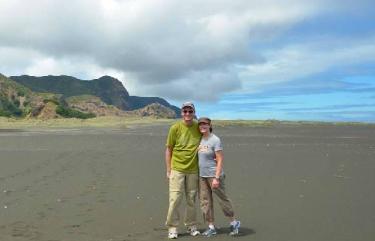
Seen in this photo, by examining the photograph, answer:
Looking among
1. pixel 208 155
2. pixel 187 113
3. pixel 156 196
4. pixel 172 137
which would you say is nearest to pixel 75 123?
pixel 156 196

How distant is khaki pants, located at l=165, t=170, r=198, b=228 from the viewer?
9.18 meters

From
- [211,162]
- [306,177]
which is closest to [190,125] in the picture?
[211,162]

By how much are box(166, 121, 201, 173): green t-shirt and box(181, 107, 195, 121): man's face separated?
181mm

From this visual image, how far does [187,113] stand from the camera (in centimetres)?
912

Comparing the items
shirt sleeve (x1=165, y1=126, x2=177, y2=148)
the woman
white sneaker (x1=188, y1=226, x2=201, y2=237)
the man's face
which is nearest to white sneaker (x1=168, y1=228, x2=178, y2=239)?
white sneaker (x1=188, y1=226, x2=201, y2=237)

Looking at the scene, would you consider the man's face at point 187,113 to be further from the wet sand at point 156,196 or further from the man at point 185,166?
the wet sand at point 156,196

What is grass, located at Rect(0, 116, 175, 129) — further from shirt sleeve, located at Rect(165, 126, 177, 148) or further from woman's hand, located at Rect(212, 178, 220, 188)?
woman's hand, located at Rect(212, 178, 220, 188)

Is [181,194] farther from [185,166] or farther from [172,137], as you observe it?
[172,137]

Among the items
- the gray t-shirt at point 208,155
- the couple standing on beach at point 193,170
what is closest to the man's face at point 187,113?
the couple standing on beach at point 193,170

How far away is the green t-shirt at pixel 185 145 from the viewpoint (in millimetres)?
9250

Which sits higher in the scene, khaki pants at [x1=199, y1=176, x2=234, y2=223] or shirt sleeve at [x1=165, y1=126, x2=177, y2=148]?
shirt sleeve at [x1=165, y1=126, x2=177, y2=148]

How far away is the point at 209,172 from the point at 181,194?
2.06 feet

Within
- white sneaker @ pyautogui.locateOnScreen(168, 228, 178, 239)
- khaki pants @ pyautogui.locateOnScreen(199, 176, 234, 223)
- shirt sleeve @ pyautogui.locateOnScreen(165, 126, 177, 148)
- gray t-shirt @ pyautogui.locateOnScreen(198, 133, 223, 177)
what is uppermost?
shirt sleeve @ pyautogui.locateOnScreen(165, 126, 177, 148)

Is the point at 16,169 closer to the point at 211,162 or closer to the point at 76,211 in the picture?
the point at 76,211
